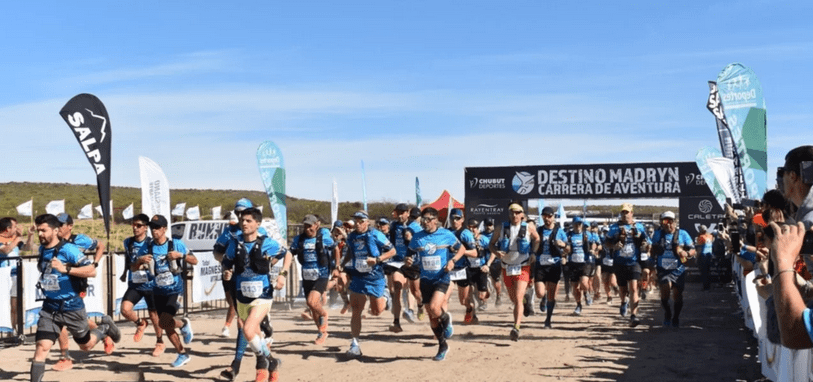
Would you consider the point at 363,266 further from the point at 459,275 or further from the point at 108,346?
the point at 108,346

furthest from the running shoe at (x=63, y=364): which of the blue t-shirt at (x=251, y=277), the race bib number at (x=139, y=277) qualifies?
the blue t-shirt at (x=251, y=277)

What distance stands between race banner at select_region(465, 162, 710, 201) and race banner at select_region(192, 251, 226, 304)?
430 inches

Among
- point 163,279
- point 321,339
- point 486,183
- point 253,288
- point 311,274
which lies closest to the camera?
point 253,288

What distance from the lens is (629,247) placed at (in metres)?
14.1

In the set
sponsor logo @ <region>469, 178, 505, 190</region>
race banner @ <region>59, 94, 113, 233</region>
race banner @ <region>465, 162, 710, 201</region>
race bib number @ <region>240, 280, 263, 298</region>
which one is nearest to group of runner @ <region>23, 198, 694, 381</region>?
→ race bib number @ <region>240, 280, 263, 298</region>

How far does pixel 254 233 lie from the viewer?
28.7ft

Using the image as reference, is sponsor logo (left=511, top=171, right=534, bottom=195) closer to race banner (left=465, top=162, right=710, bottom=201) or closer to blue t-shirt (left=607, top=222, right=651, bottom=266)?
race banner (left=465, top=162, right=710, bottom=201)

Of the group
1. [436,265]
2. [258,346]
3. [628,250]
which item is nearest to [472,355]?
[436,265]

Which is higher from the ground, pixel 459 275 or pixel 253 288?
pixel 253 288

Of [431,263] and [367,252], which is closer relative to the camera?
[431,263]

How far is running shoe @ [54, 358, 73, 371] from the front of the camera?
33.1 ft

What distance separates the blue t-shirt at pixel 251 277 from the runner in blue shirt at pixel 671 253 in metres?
6.69

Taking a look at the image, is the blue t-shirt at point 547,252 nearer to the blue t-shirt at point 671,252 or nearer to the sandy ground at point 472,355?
the sandy ground at point 472,355

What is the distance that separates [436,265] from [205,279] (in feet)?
28.3
